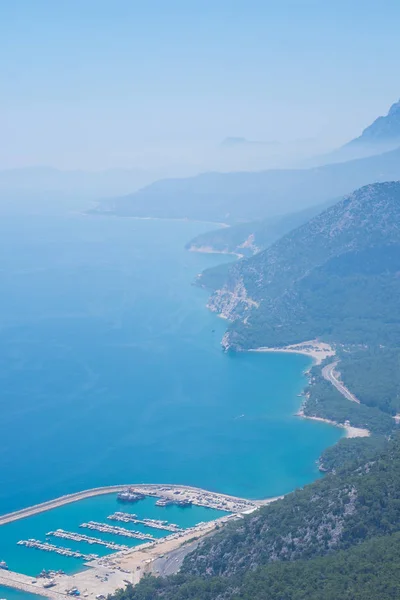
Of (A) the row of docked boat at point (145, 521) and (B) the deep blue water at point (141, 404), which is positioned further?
(B) the deep blue water at point (141, 404)

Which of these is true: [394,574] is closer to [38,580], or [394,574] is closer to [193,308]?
[38,580]

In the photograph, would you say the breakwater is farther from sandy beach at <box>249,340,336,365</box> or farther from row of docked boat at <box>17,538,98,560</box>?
sandy beach at <box>249,340,336,365</box>

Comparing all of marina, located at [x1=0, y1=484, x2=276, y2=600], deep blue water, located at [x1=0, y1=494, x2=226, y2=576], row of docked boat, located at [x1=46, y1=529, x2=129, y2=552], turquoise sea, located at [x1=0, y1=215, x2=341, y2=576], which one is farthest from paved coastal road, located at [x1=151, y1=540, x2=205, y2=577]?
turquoise sea, located at [x1=0, y1=215, x2=341, y2=576]

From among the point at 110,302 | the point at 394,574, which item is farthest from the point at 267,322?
the point at 394,574

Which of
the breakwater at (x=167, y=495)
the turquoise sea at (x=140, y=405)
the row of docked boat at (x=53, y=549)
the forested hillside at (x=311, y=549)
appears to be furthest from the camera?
the turquoise sea at (x=140, y=405)

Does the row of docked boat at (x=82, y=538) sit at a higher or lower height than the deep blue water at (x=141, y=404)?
lower

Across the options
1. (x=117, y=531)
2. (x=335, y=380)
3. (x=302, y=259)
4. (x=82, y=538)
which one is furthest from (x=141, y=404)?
(x=302, y=259)

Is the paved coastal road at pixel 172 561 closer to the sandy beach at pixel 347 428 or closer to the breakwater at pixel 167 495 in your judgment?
the breakwater at pixel 167 495

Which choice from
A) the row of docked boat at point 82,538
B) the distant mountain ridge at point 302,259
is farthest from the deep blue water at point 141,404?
the row of docked boat at point 82,538
